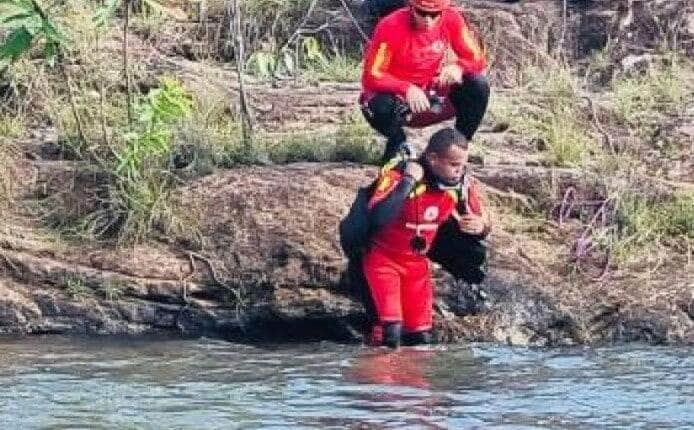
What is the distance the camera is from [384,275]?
736cm

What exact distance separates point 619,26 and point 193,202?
332 centimetres

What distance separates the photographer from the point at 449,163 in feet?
23.6

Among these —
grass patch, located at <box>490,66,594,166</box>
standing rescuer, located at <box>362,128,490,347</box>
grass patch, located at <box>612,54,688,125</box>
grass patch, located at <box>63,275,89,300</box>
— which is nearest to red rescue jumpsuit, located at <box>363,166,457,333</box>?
standing rescuer, located at <box>362,128,490,347</box>

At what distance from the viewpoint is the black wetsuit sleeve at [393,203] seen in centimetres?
716

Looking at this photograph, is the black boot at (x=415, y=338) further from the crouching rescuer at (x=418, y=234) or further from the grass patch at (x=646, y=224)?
the grass patch at (x=646, y=224)

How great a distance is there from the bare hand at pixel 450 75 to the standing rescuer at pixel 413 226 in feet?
1.22

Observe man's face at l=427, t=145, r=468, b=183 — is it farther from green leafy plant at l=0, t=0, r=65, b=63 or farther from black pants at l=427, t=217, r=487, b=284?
green leafy plant at l=0, t=0, r=65, b=63

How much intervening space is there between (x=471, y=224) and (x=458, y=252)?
0.23 metres

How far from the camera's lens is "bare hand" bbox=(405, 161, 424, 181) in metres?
7.20

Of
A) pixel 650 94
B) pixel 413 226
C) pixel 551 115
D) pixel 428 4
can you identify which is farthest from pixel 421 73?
pixel 650 94

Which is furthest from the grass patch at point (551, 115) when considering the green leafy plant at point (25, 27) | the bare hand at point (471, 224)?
the green leafy plant at point (25, 27)

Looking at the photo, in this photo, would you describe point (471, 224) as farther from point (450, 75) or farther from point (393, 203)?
point (450, 75)

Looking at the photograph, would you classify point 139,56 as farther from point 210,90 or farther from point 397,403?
point 397,403

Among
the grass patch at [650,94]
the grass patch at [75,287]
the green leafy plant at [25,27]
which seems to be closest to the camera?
the green leafy plant at [25,27]
